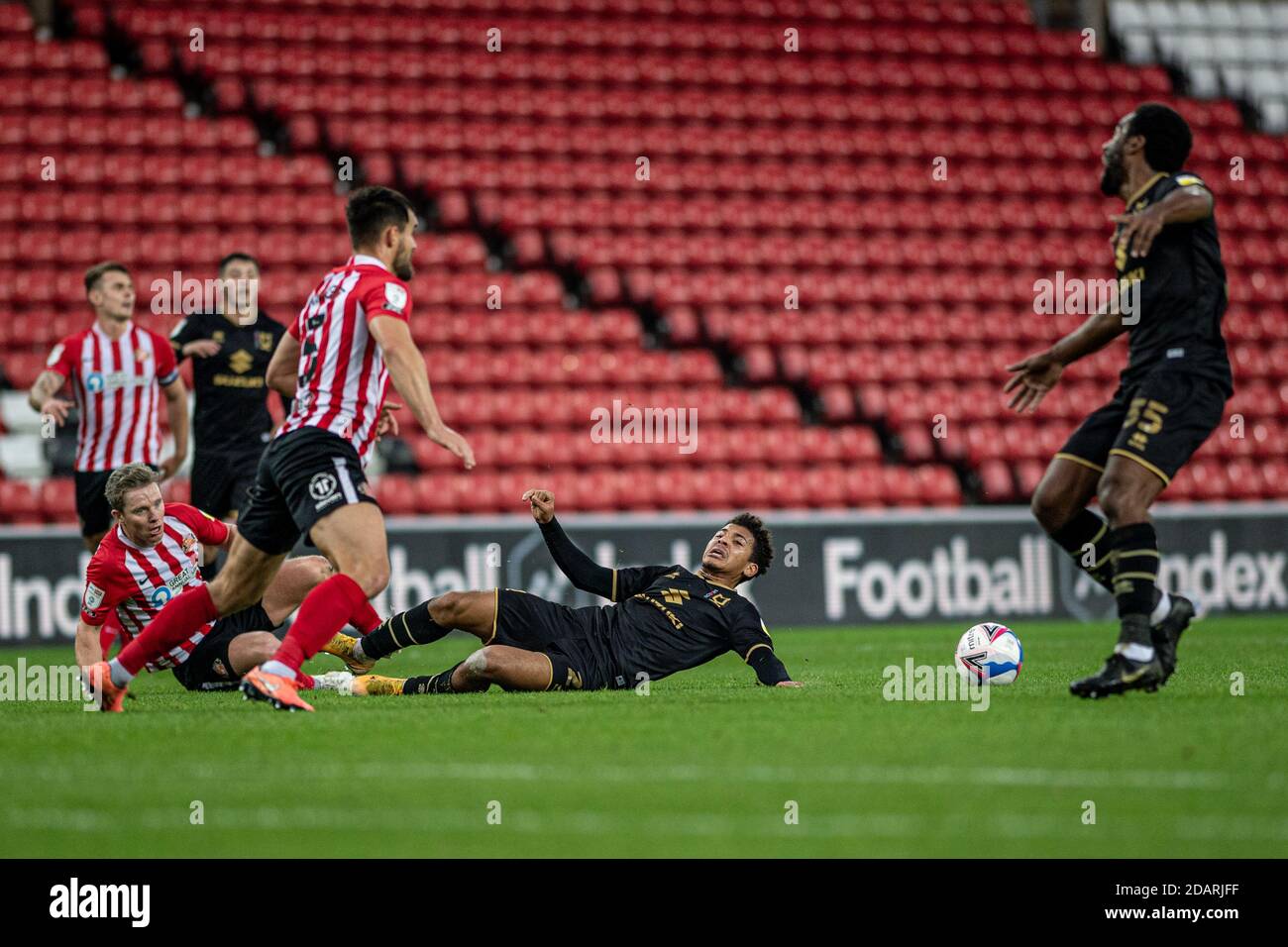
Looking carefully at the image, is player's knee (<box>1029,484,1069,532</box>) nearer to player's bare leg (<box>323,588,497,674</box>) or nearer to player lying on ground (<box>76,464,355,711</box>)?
player's bare leg (<box>323,588,497,674</box>)

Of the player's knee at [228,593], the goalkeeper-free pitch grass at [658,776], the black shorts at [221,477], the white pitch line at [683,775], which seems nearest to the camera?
the goalkeeper-free pitch grass at [658,776]

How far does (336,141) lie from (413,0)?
2.37 meters

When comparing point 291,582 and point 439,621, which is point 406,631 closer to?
point 439,621

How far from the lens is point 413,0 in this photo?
18.4 meters

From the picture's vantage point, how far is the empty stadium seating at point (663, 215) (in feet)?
50.9

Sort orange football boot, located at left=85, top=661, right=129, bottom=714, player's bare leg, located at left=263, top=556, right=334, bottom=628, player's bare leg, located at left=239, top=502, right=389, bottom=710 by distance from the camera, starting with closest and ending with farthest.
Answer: player's bare leg, located at left=239, top=502, right=389, bottom=710, orange football boot, located at left=85, top=661, right=129, bottom=714, player's bare leg, located at left=263, top=556, right=334, bottom=628

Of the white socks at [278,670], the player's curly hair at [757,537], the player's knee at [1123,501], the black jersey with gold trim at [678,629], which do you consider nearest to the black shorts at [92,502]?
the black jersey with gold trim at [678,629]

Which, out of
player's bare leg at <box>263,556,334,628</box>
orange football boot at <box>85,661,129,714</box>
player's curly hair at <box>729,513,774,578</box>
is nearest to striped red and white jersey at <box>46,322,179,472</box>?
player's bare leg at <box>263,556,334,628</box>

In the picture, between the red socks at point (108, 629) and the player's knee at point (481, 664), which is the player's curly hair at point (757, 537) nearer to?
the player's knee at point (481, 664)

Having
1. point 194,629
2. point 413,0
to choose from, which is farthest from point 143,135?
point 194,629

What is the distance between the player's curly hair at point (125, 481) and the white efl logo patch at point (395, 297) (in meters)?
1.62

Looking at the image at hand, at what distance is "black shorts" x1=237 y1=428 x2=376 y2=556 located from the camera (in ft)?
18.4

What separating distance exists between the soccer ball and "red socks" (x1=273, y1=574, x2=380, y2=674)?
A: 2.91 m

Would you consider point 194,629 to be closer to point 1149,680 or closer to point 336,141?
point 1149,680
